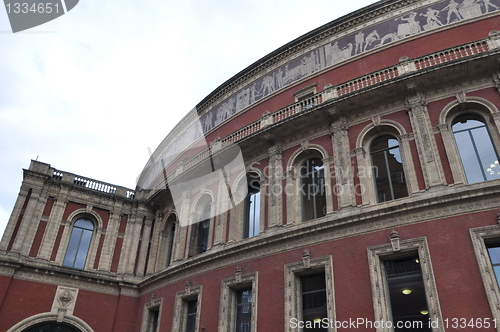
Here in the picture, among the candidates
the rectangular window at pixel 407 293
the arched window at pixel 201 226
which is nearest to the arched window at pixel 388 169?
the rectangular window at pixel 407 293

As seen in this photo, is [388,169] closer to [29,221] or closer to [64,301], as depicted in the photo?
[64,301]

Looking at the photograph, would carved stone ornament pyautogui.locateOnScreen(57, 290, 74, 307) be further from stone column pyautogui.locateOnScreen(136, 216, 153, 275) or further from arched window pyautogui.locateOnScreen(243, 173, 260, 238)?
arched window pyautogui.locateOnScreen(243, 173, 260, 238)

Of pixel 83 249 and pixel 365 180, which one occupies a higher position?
pixel 83 249

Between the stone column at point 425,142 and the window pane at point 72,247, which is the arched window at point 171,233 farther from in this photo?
the stone column at point 425,142

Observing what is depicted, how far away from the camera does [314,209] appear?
1576 cm

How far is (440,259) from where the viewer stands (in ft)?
38.2

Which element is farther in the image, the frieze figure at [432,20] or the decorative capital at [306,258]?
the frieze figure at [432,20]

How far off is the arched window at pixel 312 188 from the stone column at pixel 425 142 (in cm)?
396

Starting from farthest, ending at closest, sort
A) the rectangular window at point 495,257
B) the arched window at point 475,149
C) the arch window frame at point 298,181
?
the arch window frame at point 298,181 → the arched window at point 475,149 → the rectangular window at point 495,257

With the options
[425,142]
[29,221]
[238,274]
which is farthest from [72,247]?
[425,142]

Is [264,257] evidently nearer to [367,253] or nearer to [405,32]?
[367,253]

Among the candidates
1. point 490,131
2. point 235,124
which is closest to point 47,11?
point 235,124

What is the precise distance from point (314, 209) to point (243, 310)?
5.04 meters

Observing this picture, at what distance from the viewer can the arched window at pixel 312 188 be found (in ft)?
51.4
